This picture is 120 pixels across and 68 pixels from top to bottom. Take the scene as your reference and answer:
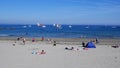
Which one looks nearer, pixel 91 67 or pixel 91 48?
pixel 91 67

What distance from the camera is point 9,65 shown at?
1920 centimetres

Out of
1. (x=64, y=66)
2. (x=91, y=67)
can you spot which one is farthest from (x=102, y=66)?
(x=64, y=66)

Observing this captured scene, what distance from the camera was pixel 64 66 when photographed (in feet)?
62.1

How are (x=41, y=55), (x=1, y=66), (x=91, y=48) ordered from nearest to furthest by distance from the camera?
(x=1, y=66) < (x=41, y=55) < (x=91, y=48)

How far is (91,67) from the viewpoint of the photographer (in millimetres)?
18672

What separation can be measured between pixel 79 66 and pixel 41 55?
711 centimetres

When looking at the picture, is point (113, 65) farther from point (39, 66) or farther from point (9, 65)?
point (9, 65)

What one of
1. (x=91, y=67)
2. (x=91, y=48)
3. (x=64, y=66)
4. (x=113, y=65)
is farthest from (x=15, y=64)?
(x=91, y=48)

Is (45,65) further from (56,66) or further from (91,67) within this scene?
(91,67)

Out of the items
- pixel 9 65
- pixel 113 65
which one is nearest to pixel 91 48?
pixel 113 65

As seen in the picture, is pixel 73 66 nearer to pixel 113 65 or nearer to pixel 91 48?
pixel 113 65

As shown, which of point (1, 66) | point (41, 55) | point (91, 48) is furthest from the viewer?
point (91, 48)

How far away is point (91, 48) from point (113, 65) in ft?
43.4

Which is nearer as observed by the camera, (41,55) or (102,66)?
(102,66)
